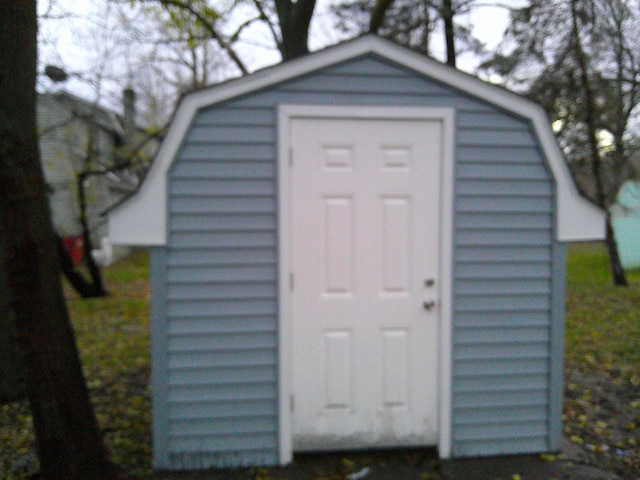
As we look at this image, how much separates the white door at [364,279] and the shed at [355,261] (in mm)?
11

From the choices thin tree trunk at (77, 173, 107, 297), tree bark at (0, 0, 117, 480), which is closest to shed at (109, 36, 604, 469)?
tree bark at (0, 0, 117, 480)

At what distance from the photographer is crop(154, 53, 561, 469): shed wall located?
388cm

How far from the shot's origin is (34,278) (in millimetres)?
3203

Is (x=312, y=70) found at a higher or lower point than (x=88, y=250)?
higher

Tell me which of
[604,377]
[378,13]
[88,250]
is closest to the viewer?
[604,377]

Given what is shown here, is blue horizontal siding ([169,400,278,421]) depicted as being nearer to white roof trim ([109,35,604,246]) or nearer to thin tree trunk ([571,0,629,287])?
white roof trim ([109,35,604,246])

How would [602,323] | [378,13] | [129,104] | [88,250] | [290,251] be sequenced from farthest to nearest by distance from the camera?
[129,104], [88,250], [602,323], [378,13], [290,251]

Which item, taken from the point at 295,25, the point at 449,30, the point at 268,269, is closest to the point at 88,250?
the point at 295,25

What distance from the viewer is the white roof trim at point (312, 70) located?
148 inches

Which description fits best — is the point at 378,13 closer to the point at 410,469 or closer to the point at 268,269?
the point at 268,269

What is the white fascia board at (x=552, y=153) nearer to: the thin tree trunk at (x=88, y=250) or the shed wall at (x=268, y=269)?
the shed wall at (x=268, y=269)

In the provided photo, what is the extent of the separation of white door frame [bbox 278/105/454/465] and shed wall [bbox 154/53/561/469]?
56 mm

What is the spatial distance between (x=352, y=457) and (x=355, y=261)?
1.48 metres

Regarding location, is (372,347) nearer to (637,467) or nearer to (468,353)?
(468,353)
